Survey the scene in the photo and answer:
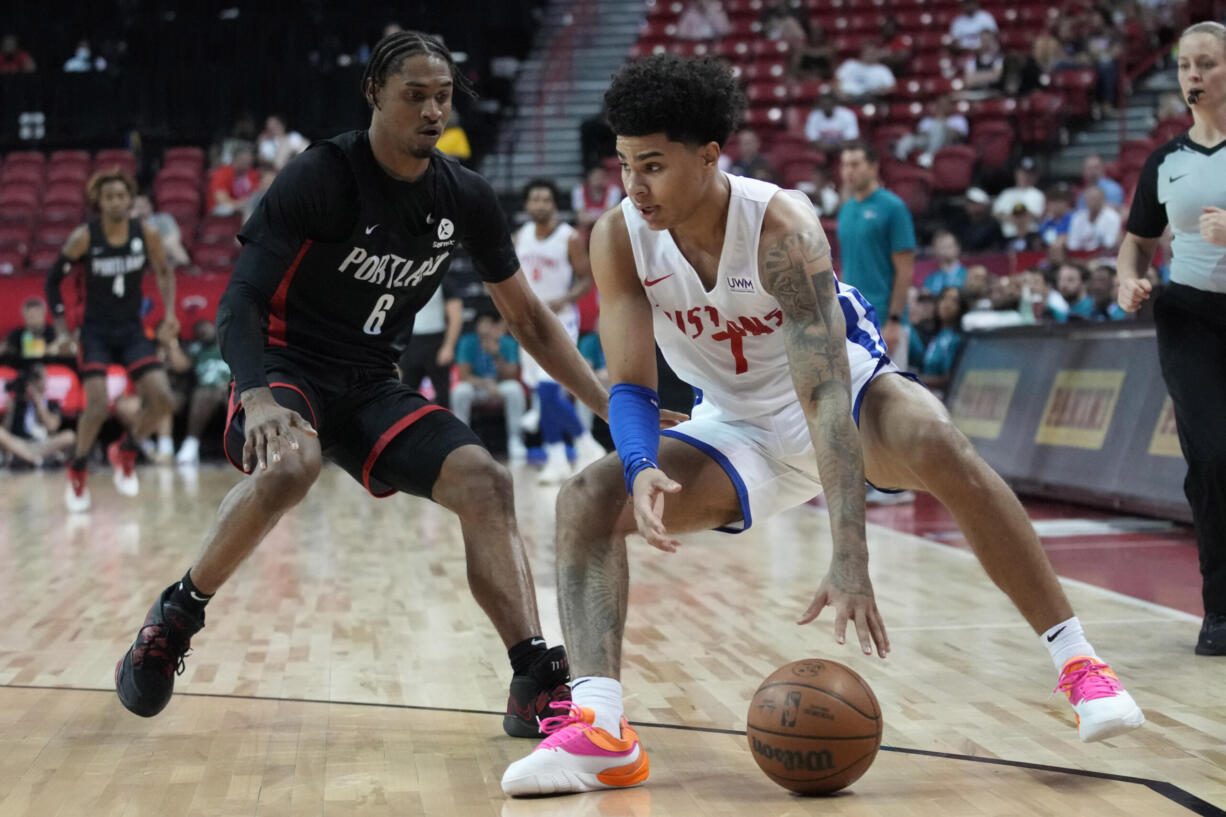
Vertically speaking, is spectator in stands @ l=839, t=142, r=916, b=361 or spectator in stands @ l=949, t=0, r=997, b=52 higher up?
spectator in stands @ l=949, t=0, r=997, b=52

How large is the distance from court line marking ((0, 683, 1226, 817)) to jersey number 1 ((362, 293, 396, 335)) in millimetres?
1069

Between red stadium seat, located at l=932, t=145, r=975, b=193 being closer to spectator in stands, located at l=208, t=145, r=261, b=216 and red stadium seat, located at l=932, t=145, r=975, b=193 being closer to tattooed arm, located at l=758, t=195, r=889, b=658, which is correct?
spectator in stands, located at l=208, t=145, r=261, b=216

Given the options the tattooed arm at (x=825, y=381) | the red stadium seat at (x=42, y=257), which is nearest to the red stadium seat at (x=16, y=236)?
the red stadium seat at (x=42, y=257)

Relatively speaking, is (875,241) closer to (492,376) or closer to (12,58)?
(492,376)

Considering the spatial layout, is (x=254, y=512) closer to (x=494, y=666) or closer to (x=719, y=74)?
(x=494, y=666)

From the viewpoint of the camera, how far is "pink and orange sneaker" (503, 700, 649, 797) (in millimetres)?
3045

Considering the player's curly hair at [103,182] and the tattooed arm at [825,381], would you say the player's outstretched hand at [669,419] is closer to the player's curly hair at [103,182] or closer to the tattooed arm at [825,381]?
the tattooed arm at [825,381]

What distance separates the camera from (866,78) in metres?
18.2

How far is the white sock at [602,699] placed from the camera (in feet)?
10.2

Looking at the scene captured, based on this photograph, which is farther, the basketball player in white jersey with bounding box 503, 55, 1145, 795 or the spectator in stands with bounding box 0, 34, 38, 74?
the spectator in stands with bounding box 0, 34, 38, 74

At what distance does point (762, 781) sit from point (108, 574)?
4451 mm

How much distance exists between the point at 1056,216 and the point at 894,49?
A: 225 inches

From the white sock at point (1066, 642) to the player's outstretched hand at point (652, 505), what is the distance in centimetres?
101

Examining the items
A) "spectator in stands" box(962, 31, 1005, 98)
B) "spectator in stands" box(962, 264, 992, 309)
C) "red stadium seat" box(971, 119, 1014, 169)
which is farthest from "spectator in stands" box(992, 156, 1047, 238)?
"spectator in stands" box(962, 264, 992, 309)
